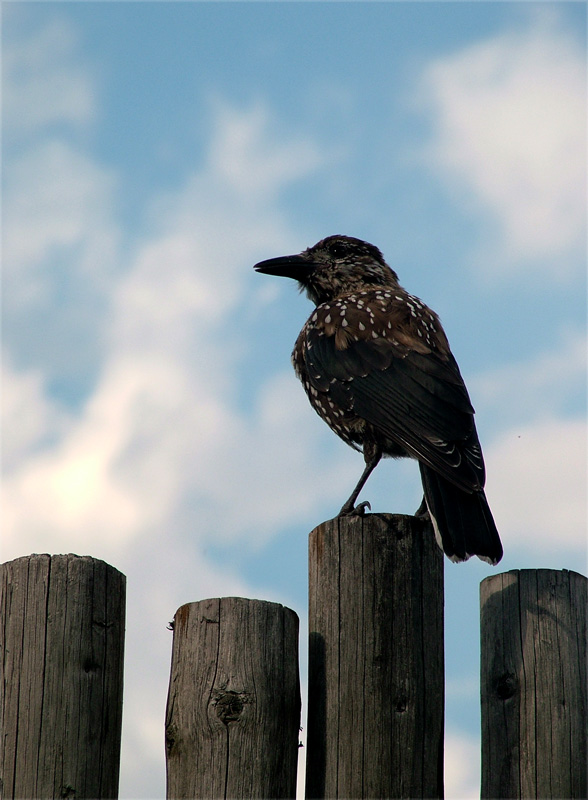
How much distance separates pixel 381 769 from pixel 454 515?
1268 millimetres

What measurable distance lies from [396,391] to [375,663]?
2046mm

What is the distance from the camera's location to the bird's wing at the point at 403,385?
4.99 meters

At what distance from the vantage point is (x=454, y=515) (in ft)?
14.5

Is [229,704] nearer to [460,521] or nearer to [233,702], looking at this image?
[233,702]

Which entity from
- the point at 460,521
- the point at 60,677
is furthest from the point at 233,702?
the point at 460,521

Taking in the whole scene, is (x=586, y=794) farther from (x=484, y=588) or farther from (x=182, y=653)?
(x=182, y=653)

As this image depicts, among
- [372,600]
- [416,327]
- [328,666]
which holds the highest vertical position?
[416,327]

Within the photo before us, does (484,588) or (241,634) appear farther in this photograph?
(484,588)

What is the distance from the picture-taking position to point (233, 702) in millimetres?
3605

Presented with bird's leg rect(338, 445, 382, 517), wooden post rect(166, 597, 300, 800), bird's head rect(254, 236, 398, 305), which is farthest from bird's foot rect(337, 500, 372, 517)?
bird's head rect(254, 236, 398, 305)

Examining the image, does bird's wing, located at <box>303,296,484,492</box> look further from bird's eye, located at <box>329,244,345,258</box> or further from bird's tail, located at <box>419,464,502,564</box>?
bird's eye, located at <box>329,244,345,258</box>

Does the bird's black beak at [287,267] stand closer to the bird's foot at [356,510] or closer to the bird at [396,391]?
the bird at [396,391]

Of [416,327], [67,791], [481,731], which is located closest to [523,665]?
[481,731]

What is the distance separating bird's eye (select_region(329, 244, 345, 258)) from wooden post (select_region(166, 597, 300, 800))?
405 cm
